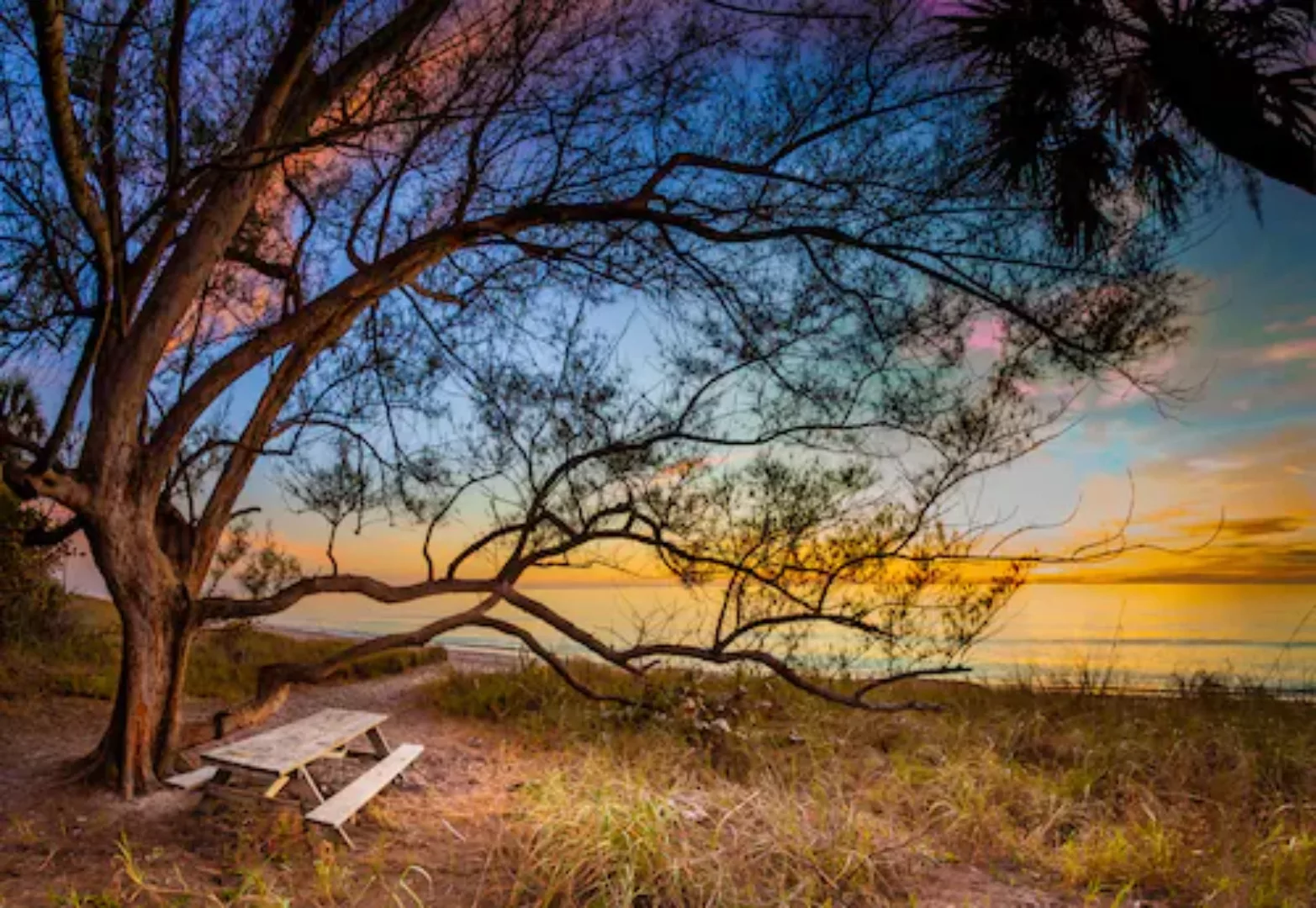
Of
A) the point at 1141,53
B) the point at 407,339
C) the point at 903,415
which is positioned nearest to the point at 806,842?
the point at 903,415

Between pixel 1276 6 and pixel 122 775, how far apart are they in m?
9.27

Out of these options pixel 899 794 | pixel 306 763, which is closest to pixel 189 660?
pixel 306 763

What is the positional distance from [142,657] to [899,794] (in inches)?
172

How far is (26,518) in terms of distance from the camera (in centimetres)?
743

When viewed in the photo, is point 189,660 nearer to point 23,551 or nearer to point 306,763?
point 23,551

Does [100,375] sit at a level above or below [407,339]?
below

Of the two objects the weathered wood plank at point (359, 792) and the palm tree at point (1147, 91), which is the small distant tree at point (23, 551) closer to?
the weathered wood plank at point (359, 792)

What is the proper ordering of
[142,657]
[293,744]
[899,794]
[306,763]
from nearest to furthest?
[306,763], [293,744], [899,794], [142,657]

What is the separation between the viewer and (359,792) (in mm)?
4660

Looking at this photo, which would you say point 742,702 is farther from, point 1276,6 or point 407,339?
point 1276,6

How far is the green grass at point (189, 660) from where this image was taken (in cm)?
867

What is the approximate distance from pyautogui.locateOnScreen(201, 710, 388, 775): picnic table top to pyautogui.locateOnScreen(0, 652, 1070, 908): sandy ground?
28 centimetres

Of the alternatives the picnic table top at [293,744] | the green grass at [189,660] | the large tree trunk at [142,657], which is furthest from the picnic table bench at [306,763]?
the green grass at [189,660]

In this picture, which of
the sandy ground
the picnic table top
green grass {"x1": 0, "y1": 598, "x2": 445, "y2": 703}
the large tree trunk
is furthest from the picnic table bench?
green grass {"x1": 0, "y1": 598, "x2": 445, "y2": 703}
